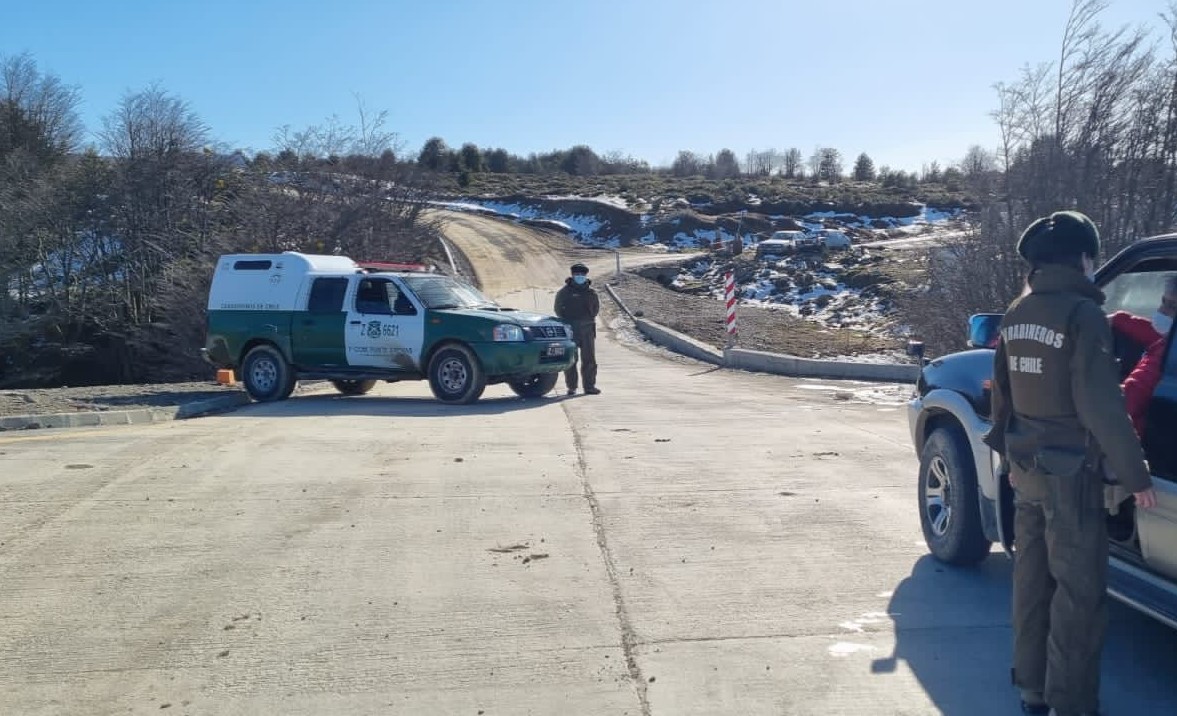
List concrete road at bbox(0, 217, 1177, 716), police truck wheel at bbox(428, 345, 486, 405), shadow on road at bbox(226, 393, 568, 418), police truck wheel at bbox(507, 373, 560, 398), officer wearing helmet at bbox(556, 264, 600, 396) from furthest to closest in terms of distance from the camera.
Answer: officer wearing helmet at bbox(556, 264, 600, 396)
police truck wheel at bbox(507, 373, 560, 398)
police truck wheel at bbox(428, 345, 486, 405)
shadow on road at bbox(226, 393, 568, 418)
concrete road at bbox(0, 217, 1177, 716)

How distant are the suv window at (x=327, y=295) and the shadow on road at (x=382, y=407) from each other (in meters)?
1.34

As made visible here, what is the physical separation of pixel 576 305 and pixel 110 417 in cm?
657

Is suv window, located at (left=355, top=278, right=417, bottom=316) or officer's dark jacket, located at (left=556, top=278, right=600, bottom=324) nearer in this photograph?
suv window, located at (left=355, top=278, right=417, bottom=316)

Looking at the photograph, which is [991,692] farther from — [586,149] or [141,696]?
[586,149]

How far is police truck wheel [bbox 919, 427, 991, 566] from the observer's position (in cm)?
571

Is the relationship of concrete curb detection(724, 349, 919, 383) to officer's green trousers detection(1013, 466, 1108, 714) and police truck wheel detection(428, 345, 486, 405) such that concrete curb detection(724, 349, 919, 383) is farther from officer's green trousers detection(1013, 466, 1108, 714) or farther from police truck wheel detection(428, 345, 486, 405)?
officer's green trousers detection(1013, 466, 1108, 714)

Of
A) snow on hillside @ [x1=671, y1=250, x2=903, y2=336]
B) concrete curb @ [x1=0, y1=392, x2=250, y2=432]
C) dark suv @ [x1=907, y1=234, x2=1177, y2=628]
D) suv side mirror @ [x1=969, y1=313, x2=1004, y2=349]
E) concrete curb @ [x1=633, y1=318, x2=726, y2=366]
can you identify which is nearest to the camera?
dark suv @ [x1=907, y1=234, x2=1177, y2=628]

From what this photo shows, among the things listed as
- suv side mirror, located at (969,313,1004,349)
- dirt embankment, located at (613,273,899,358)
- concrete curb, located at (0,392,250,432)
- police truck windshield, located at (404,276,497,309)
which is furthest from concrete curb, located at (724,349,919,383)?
suv side mirror, located at (969,313,1004,349)

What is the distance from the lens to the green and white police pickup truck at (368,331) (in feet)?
46.1

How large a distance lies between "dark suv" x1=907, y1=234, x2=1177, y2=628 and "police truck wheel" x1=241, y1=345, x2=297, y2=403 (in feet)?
34.9

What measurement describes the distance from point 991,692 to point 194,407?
11.6 m

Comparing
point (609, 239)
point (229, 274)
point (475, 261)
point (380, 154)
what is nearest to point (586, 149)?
point (609, 239)

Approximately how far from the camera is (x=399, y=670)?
4.61 meters

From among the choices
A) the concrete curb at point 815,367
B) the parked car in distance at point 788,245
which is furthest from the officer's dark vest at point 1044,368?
the parked car in distance at point 788,245
